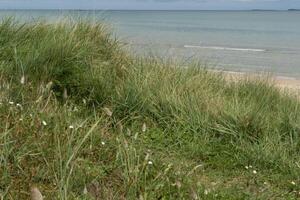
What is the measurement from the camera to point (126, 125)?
4.61 m

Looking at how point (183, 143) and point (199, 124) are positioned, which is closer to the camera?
point (183, 143)

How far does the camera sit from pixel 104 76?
5418mm

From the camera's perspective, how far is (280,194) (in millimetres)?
3551

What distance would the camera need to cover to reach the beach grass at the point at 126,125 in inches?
114

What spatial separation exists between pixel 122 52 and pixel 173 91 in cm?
169

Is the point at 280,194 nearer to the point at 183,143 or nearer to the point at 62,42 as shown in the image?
the point at 183,143

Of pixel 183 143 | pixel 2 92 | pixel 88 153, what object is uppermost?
pixel 2 92

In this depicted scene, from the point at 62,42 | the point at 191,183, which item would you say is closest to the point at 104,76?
the point at 62,42

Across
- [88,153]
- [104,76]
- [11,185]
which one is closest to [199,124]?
[104,76]

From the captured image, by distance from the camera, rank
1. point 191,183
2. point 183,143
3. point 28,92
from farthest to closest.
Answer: point 183,143
point 28,92
point 191,183

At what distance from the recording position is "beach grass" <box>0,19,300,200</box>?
2895 millimetres

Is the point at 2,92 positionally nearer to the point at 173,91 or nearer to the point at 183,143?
the point at 183,143

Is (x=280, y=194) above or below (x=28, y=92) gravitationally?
below

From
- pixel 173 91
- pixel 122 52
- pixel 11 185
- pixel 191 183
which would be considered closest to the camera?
pixel 11 185
